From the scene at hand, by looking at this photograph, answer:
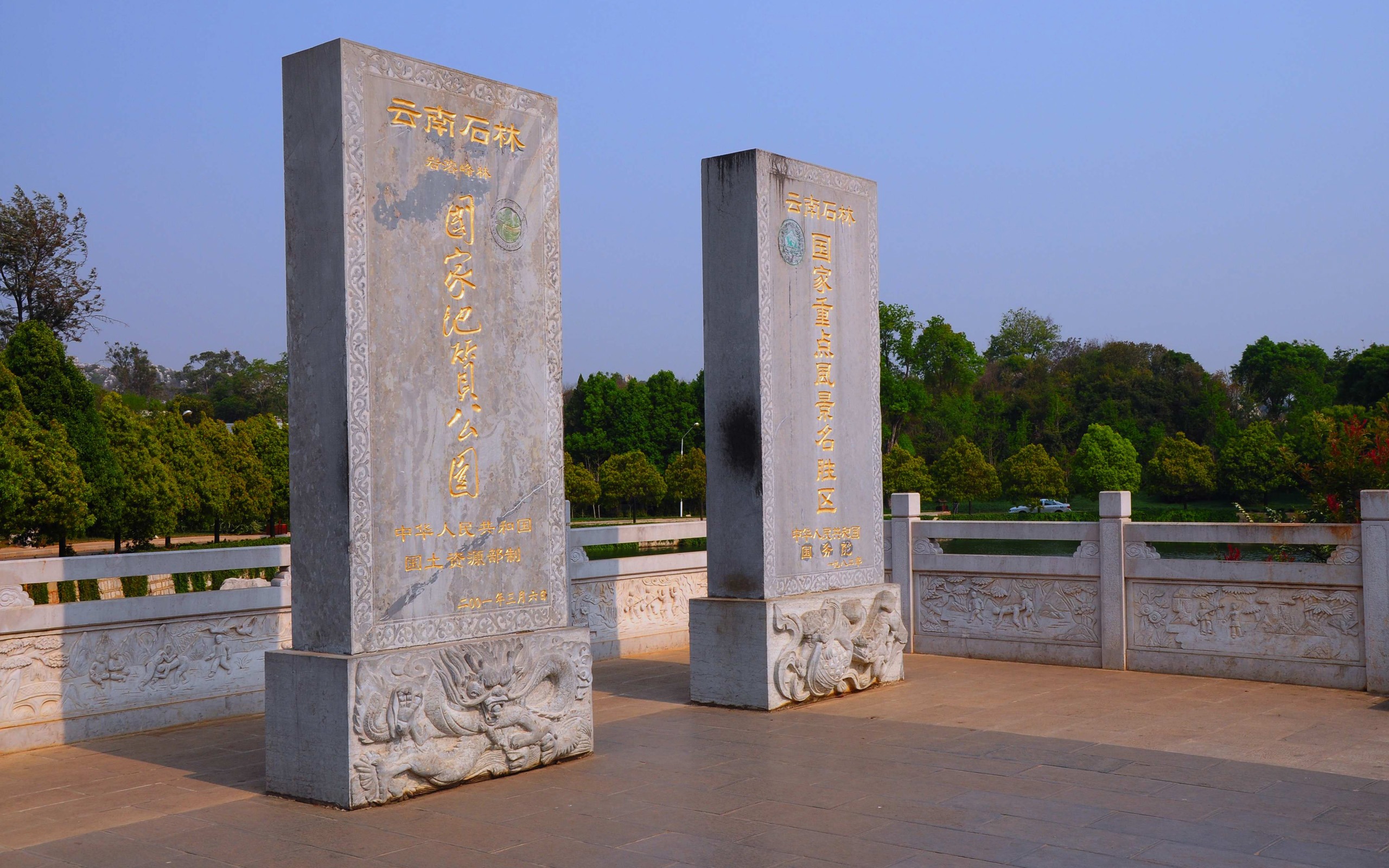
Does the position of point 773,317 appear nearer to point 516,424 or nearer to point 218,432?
point 516,424

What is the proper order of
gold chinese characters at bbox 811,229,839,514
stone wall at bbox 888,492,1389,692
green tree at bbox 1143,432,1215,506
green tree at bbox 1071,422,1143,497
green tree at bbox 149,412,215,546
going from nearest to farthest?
stone wall at bbox 888,492,1389,692 → gold chinese characters at bbox 811,229,839,514 → green tree at bbox 149,412,215,546 → green tree at bbox 1143,432,1215,506 → green tree at bbox 1071,422,1143,497

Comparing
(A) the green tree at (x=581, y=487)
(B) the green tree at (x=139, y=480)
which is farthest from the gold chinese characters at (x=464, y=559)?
(A) the green tree at (x=581, y=487)

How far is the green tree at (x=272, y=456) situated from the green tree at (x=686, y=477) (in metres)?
12.9

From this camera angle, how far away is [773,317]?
21.6 ft

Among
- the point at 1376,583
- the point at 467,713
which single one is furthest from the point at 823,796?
the point at 1376,583

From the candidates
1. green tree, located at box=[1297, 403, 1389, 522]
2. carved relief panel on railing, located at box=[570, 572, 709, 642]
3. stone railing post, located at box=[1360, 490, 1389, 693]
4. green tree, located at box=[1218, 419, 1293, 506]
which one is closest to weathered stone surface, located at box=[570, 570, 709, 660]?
carved relief panel on railing, located at box=[570, 572, 709, 642]

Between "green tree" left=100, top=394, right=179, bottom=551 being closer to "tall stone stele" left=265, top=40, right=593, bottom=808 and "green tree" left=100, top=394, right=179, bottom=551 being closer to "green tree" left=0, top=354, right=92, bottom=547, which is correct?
"green tree" left=0, top=354, right=92, bottom=547

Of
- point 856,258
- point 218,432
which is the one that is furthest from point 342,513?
point 218,432

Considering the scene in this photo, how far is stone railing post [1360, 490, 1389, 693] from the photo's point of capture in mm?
6496

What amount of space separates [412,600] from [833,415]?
3.22 meters

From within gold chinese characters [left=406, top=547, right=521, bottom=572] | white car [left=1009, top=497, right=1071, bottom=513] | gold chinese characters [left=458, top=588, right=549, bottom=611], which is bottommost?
white car [left=1009, top=497, right=1071, bottom=513]

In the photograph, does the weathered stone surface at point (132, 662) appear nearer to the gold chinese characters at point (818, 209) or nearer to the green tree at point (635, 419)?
the gold chinese characters at point (818, 209)

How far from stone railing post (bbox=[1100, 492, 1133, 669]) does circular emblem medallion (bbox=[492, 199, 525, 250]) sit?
14.6ft

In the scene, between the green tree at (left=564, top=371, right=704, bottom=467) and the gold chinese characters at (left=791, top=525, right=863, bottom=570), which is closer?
the gold chinese characters at (left=791, top=525, right=863, bottom=570)
